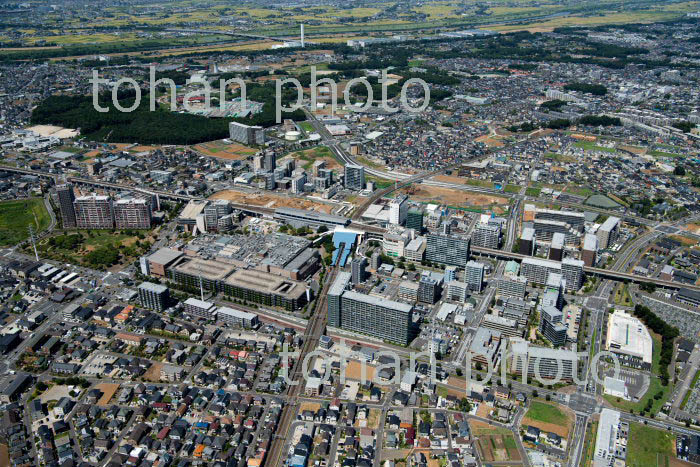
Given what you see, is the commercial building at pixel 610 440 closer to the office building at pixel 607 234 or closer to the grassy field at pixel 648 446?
the grassy field at pixel 648 446

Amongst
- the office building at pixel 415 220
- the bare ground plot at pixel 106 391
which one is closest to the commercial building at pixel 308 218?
the office building at pixel 415 220

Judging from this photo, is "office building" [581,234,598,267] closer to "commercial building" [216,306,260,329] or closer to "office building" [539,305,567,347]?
"office building" [539,305,567,347]

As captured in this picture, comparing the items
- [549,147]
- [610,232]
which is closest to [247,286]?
[610,232]

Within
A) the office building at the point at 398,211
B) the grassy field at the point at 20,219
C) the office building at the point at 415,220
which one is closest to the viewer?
the office building at the point at 415,220

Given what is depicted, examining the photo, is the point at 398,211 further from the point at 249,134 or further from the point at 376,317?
the point at 249,134

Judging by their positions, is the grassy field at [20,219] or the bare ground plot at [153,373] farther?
the grassy field at [20,219]

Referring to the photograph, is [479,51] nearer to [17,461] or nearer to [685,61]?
[685,61]

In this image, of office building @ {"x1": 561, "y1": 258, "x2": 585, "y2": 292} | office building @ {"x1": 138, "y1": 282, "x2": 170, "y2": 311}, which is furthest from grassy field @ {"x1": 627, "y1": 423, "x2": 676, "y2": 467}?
office building @ {"x1": 138, "y1": 282, "x2": 170, "y2": 311}
